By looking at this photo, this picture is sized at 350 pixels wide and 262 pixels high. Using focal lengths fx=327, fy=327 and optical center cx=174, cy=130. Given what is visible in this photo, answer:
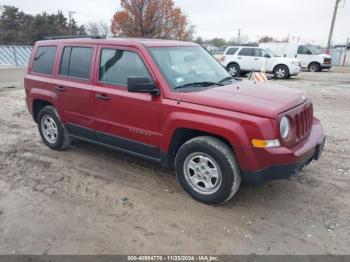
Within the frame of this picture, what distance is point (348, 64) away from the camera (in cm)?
3491

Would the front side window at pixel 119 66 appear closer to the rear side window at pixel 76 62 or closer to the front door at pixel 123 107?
the front door at pixel 123 107

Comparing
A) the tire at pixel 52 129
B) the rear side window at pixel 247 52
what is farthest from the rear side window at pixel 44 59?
the rear side window at pixel 247 52

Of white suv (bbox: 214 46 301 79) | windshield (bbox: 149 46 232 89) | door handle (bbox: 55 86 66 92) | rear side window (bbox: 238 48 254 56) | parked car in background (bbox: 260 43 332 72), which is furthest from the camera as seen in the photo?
A: parked car in background (bbox: 260 43 332 72)

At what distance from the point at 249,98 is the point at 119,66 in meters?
1.83

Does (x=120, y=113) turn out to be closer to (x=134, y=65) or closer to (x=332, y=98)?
(x=134, y=65)

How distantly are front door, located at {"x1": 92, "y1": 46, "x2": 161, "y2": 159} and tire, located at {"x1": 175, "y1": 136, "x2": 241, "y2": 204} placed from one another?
47 cm

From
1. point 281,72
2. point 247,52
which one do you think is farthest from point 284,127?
point 247,52

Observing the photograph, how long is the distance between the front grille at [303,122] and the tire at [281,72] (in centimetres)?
→ 1425

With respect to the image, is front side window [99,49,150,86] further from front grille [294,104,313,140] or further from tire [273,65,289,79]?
tire [273,65,289,79]

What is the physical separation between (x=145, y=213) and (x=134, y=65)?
1877 mm

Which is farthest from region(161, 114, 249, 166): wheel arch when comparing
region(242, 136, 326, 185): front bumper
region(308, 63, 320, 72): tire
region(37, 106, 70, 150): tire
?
region(308, 63, 320, 72): tire

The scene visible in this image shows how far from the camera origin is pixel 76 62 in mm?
4965

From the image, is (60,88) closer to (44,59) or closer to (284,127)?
(44,59)

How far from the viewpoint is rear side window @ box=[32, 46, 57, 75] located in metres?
5.39
